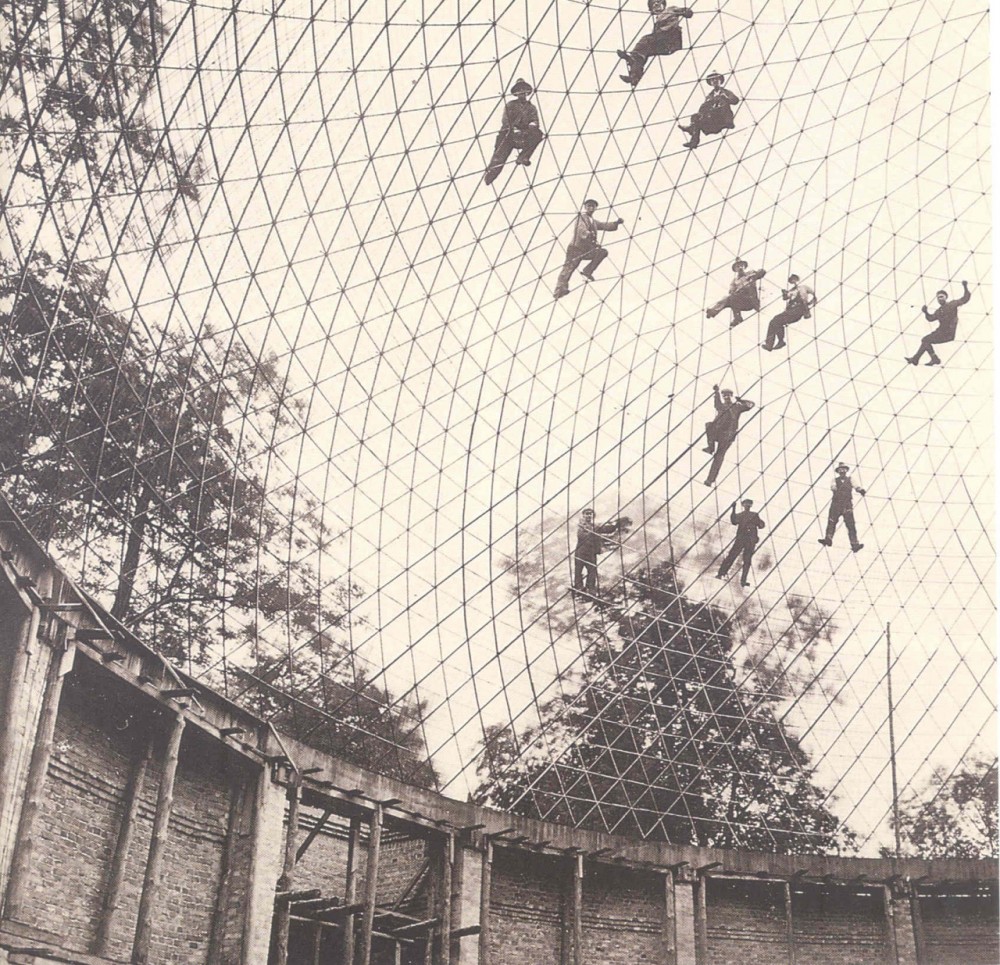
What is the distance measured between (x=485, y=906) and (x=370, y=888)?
408cm

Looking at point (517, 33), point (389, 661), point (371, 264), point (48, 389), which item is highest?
point (517, 33)

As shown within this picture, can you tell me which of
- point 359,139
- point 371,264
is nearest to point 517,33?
point 359,139

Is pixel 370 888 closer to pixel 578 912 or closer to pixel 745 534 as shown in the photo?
pixel 578 912

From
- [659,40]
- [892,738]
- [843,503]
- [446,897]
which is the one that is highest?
[659,40]

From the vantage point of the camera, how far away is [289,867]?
66.9 feet

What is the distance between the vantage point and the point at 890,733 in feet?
112

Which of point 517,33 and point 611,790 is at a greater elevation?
point 517,33

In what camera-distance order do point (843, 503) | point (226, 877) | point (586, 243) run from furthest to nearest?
point (843, 503) → point (586, 243) → point (226, 877)

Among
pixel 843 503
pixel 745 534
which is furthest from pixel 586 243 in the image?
pixel 843 503

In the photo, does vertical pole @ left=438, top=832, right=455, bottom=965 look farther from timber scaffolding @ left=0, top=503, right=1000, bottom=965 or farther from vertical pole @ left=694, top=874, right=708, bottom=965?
vertical pole @ left=694, top=874, right=708, bottom=965

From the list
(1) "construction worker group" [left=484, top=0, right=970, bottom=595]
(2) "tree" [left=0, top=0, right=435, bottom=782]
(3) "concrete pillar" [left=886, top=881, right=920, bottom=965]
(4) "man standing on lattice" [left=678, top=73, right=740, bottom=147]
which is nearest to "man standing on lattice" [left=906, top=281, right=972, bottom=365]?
(1) "construction worker group" [left=484, top=0, right=970, bottom=595]

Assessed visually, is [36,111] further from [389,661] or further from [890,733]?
[890,733]

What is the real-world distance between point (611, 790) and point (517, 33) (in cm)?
2143

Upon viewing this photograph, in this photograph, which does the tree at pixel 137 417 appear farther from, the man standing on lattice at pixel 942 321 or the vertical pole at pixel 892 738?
the man standing on lattice at pixel 942 321
